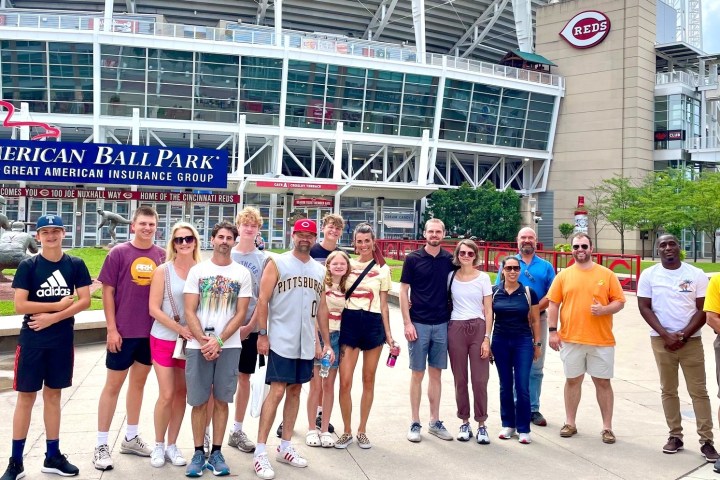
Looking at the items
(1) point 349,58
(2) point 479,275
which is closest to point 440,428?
(2) point 479,275

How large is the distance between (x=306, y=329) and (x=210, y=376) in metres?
0.82

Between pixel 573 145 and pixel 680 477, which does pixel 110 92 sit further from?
pixel 680 477

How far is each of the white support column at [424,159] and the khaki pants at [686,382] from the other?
124 feet

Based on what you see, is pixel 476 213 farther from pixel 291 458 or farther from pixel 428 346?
pixel 291 458

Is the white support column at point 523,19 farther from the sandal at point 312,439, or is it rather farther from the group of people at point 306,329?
the sandal at point 312,439

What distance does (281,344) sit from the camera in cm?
477

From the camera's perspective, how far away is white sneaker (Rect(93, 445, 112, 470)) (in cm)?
450

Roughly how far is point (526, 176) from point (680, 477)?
49395 millimetres

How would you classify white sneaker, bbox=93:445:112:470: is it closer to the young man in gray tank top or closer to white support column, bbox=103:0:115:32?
the young man in gray tank top

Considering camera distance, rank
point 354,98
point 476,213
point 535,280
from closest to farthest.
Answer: point 535,280
point 354,98
point 476,213

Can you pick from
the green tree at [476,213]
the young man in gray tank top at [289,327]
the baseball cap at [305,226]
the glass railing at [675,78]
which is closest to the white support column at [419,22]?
the green tree at [476,213]

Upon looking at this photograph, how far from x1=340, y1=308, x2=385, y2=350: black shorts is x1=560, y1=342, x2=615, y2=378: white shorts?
187 cm

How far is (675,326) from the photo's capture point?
17.7 ft

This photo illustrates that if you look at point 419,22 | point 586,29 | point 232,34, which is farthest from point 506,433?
point 586,29
